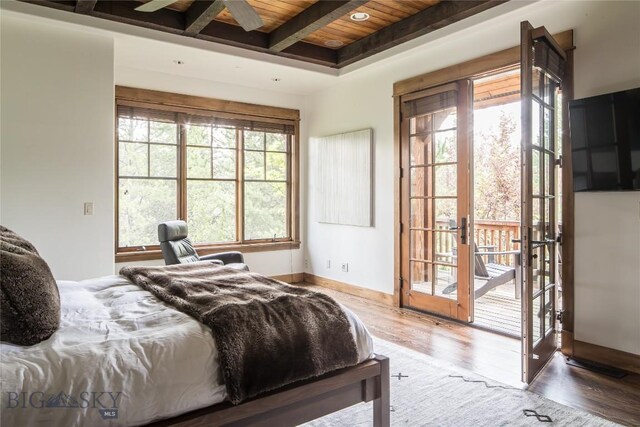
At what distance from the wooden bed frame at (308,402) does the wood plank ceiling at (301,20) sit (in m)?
2.83

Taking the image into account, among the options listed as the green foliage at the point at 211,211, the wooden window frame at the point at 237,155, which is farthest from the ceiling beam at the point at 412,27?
the green foliage at the point at 211,211

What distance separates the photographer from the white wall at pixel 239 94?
4793 millimetres

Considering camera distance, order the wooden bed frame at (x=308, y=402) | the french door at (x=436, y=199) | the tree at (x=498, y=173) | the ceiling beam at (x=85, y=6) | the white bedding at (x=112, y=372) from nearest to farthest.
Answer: the white bedding at (x=112, y=372) < the wooden bed frame at (x=308, y=402) < the ceiling beam at (x=85, y=6) < the french door at (x=436, y=199) < the tree at (x=498, y=173)

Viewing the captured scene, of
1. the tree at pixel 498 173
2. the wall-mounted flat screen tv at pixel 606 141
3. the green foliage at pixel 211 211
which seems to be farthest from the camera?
the tree at pixel 498 173

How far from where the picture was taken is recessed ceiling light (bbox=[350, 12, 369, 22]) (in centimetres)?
393

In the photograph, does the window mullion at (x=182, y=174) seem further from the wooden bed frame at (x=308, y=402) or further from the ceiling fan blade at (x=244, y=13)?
the wooden bed frame at (x=308, y=402)

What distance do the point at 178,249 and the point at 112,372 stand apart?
2897 millimetres

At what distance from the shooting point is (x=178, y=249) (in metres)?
4.21

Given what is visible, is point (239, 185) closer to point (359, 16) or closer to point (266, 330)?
point (359, 16)

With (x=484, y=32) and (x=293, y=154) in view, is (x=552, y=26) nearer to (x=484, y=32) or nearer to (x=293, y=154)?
(x=484, y=32)

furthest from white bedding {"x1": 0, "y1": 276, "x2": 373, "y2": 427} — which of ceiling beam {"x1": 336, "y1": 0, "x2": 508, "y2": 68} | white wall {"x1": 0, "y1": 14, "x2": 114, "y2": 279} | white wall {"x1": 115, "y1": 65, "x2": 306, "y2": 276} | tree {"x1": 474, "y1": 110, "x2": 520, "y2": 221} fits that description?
tree {"x1": 474, "y1": 110, "x2": 520, "y2": 221}

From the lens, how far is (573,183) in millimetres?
3119

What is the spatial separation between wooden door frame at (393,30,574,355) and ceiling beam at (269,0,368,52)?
1204mm

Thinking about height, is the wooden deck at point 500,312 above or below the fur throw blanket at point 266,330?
below
